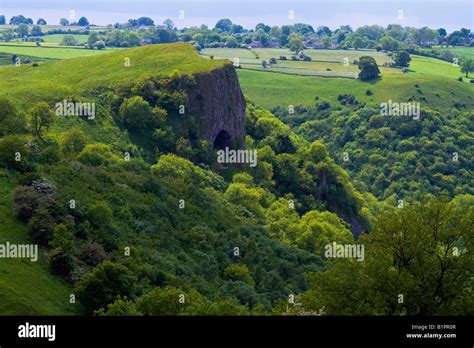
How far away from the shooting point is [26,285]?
41.2m

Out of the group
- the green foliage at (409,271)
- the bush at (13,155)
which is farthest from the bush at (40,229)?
the green foliage at (409,271)

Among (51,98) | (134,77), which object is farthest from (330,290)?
(134,77)

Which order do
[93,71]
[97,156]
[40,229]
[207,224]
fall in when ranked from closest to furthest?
[40,229] → [207,224] → [97,156] → [93,71]

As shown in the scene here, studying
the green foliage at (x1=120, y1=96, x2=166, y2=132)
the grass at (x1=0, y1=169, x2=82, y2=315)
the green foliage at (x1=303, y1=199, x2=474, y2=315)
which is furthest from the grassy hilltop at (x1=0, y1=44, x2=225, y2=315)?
the green foliage at (x1=303, y1=199, x2=474, y2=315)

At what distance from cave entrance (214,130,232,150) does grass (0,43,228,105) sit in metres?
9.77

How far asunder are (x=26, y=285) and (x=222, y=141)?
6586 centimetres

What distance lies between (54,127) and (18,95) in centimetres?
970

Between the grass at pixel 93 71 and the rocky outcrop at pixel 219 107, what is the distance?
1925mm

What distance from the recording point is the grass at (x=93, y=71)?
90125mm

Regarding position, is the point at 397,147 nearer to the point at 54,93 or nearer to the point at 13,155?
the point at 54,93

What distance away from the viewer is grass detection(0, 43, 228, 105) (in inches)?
3548

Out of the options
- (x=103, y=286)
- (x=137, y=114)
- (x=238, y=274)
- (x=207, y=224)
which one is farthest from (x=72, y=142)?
(x=103, y=286)

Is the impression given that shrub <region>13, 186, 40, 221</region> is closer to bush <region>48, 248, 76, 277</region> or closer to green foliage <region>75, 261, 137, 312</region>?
bush <region>48, 248, 76, 277</region>
